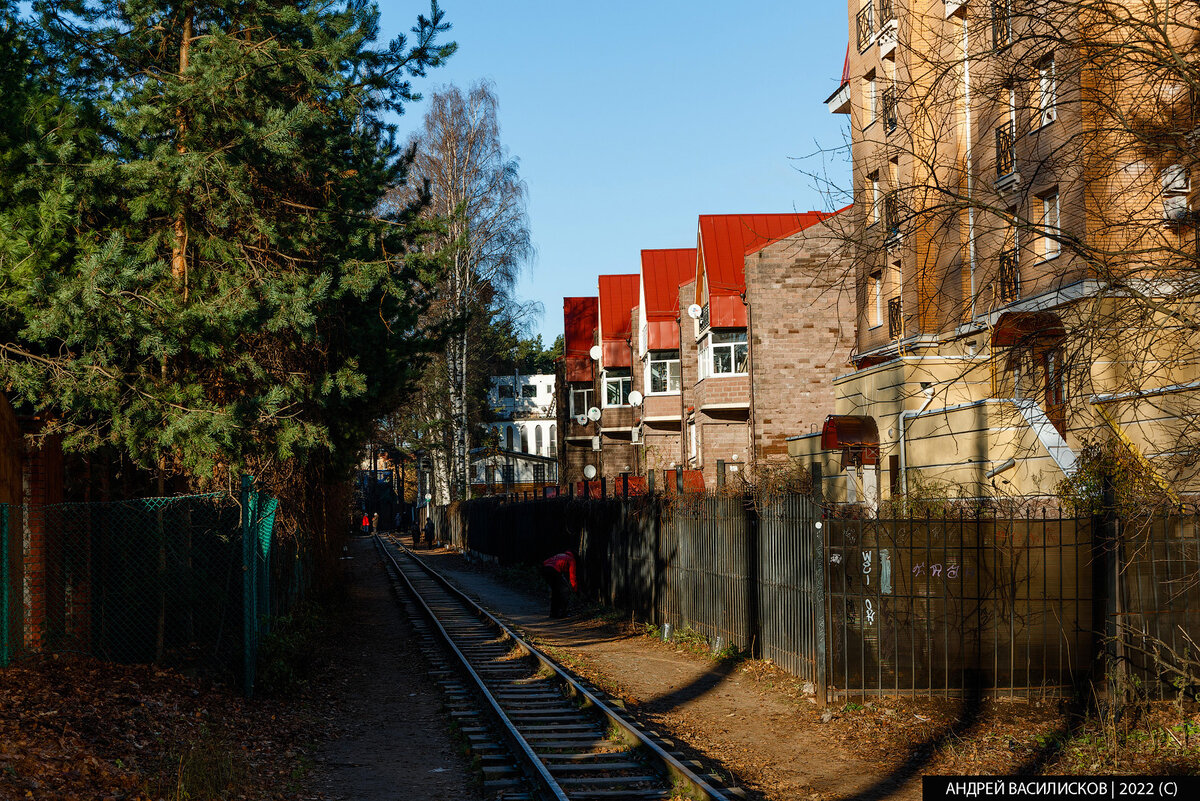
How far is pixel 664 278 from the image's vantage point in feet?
169

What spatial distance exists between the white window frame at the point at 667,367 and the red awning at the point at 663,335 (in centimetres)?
34

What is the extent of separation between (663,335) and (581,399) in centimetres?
1601

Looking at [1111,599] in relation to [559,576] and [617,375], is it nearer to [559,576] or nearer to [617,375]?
[559,576]

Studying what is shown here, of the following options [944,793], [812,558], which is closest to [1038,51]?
[944,793]

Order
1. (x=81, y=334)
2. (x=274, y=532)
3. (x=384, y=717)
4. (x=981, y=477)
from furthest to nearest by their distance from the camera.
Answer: (x=981, y=477)
(x=274, y=532)
(x=384, y=717)
(x=81, y=334)

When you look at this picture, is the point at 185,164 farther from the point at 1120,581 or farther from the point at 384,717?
the point at 1120,581

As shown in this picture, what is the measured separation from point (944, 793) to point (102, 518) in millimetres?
10225

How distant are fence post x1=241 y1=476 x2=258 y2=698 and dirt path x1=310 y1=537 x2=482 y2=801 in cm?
117

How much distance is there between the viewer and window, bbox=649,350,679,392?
160 feet

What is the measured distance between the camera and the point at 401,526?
101938 millimetres

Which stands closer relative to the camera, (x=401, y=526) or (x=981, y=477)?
(x=981, y=477)

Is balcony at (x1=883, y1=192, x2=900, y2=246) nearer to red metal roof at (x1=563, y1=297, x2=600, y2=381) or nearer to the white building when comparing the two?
red metal roof at (x1=563, y1=297, x2=600, y2=381)

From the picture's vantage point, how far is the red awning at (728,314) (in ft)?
127

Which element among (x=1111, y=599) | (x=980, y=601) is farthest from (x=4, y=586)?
(x=1111, y=599)
